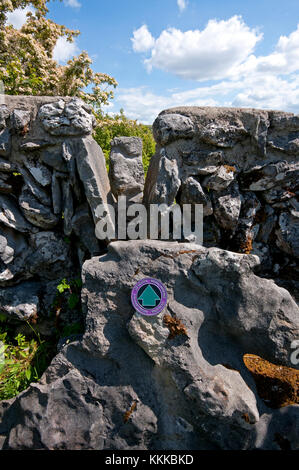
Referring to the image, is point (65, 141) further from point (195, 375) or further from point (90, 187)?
point (195, 375)

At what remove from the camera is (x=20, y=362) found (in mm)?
3160

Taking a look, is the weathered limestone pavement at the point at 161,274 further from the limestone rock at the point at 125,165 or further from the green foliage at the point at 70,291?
the green foliage at the point at 70,291

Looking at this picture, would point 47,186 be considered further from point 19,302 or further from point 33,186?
point 19,302

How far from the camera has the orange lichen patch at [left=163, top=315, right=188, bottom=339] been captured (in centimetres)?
228

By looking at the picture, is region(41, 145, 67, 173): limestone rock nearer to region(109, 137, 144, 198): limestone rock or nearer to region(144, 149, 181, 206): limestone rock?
region(109, 137, 144, 198): limestone rock

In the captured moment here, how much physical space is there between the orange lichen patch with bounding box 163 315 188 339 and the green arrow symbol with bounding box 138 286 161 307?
6.0 inches

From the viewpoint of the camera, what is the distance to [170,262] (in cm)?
249

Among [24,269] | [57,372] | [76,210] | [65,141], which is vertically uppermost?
[65,141]

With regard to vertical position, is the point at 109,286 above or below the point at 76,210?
below

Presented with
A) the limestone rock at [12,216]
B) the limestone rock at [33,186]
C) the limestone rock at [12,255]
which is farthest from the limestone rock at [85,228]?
the limestone rock at [12,255]

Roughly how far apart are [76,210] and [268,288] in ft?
6.87

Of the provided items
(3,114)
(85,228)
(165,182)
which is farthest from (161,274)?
(3,114)

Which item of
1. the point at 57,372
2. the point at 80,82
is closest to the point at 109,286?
the point at 57,372

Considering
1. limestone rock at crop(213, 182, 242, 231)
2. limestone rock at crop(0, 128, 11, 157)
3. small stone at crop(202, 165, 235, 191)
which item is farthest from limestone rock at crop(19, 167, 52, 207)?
limestone rock at crop(213, 182, 242, 231)
